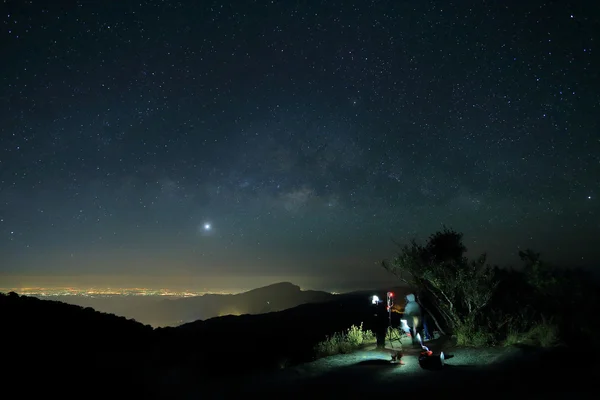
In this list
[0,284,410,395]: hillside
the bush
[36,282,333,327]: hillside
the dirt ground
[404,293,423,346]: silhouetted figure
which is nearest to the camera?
the dirt ground

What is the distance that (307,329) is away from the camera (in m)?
22.7

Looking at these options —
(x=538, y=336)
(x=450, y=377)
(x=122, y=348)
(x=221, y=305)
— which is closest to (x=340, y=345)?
(x=450, y=377)

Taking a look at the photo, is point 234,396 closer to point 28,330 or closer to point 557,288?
point 28,330

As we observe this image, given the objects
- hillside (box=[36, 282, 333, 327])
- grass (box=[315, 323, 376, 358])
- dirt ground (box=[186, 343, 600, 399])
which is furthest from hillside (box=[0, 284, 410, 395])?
hillside (box=[36, 282, 333, 327])

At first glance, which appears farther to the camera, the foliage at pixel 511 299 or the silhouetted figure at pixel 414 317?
the silhouetted figure at pixel 414 317

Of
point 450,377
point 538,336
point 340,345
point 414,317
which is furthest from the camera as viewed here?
point 340,345

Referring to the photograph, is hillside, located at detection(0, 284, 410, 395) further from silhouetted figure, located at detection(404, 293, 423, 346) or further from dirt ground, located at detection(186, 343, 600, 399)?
silhouetted figure, located at detection(404, 293, 423, 346)

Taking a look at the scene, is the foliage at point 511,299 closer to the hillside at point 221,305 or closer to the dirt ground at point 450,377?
the dirt ground at point 450,377

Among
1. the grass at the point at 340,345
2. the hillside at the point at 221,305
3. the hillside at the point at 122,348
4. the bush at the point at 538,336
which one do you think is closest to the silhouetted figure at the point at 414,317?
the grass at the point at 340,345

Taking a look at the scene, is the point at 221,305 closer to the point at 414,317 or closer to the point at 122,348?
the point at 122,348

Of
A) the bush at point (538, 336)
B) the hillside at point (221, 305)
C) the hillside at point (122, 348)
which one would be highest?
the bush at point (538, 336)

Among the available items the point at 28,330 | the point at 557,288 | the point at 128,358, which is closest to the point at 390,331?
the point at 557,288

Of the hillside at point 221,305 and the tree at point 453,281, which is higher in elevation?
the tree at point 453,281

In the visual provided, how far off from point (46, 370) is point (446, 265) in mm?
13635
